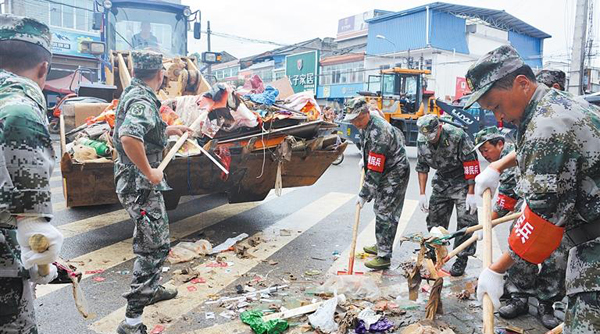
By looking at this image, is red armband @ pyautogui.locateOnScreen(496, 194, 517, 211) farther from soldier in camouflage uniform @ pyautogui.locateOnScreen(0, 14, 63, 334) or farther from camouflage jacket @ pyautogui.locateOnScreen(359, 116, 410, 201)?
soldier in camouflage uniform @ pyautogui.locateOnScreen(0, 14, 63, 334)

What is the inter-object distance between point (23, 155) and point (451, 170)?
12.7ft

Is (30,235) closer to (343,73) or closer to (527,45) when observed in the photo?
(343,73)

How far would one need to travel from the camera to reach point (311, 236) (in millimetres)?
A: 5633

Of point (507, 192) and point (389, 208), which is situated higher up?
point (507, 192)

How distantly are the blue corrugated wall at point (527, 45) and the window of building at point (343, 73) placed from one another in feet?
43.8

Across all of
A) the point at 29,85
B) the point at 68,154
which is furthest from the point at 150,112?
the point at 68,154

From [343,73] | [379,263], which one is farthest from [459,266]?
[343,73]

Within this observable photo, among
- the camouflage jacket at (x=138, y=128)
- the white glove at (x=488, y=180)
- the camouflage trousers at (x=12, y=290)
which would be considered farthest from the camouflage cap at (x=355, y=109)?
the camouflage trousers at (x=12, y=290)

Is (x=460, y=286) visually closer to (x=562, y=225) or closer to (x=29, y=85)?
(x=562, y=225)

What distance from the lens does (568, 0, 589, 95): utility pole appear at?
13859mm

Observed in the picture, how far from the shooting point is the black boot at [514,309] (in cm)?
353

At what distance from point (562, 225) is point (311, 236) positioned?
13.3 feet

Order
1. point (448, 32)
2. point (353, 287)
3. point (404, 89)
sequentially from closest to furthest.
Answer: point (353, 287)
point (404, 89)
point (448, 32)

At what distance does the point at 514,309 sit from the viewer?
3535 millimetres
